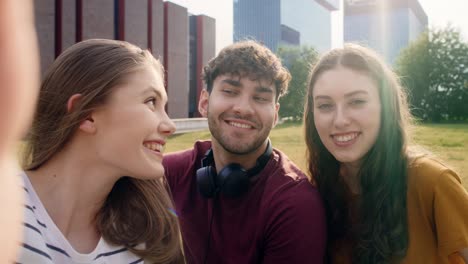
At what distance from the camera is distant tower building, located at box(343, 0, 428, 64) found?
114688mm

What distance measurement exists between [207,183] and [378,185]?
3.97 feet

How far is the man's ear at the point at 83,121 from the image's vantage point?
6.45ft

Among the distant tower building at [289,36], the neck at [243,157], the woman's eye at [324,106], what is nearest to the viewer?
the woman's eye at [324,106]

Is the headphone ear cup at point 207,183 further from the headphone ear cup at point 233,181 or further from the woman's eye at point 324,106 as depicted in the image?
the woman's eye at point 324,106

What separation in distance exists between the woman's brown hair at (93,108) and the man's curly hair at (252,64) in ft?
3.97

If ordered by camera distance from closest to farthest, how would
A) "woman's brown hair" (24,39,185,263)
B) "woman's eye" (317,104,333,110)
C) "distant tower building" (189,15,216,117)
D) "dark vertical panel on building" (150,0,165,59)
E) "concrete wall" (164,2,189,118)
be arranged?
"woman's brown hair" (24,39,185,263) → "woman's eye" (317,104,333,110) → "dark vertical panel on building" (150,0,165,59) → "concrete wall" (164,2,189,118) → "distant tower building" (189,15,216,117)

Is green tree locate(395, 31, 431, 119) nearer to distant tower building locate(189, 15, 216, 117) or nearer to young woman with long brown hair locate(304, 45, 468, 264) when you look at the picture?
distant tower building locate(189, 15, 216, 117)

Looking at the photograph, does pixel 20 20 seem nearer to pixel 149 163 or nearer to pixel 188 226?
pixel 149 163

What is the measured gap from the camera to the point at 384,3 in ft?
398

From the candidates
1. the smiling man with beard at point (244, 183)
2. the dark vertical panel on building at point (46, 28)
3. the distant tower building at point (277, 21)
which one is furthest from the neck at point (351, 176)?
the distant tower building at point (277, 21)

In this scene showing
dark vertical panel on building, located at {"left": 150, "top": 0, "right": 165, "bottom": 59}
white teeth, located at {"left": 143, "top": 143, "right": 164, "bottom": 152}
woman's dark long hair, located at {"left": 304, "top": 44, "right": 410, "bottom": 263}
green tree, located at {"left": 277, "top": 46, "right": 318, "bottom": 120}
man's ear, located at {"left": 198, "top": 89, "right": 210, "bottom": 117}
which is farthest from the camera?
green tree, located at {"left": 277, "top": 46, "right": 318, "bottom": 120}

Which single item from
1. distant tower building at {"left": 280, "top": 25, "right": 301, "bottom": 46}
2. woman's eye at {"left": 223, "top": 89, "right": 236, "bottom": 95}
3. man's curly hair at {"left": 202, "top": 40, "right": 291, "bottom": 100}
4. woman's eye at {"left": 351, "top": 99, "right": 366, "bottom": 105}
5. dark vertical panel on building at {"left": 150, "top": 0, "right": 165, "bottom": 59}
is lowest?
woman's eye at {"left": 351, "top": 99, "right": 366, "bottom": 105}

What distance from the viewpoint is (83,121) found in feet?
6.53

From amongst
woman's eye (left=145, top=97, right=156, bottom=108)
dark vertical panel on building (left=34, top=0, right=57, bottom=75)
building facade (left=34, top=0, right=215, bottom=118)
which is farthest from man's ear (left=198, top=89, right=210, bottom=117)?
building facade (left=34, top=0, right=215, bottom=118)
